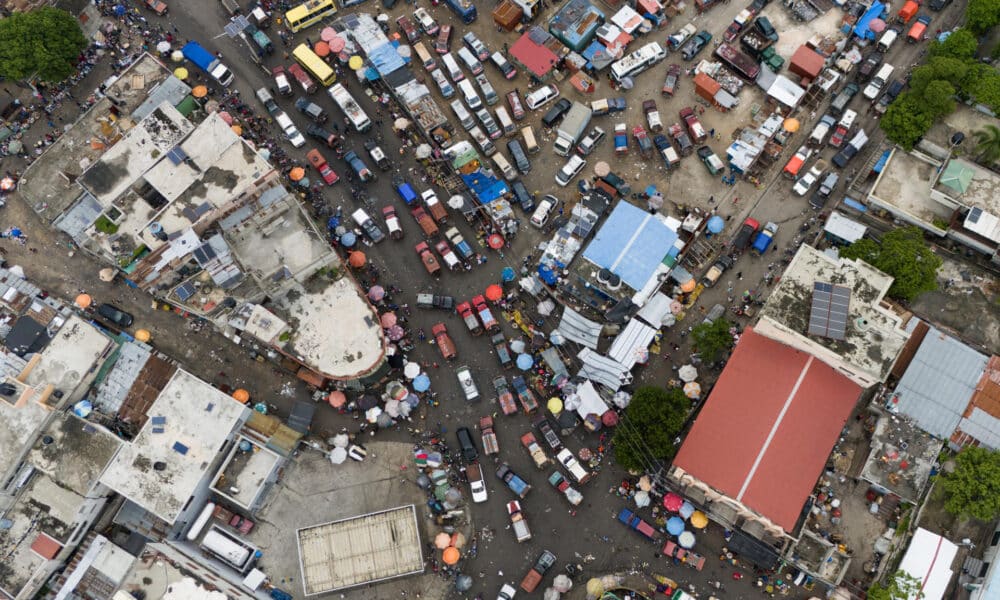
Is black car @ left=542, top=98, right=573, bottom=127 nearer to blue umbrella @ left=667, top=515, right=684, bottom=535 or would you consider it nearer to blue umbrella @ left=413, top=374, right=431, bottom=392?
blue umbrella @ left=413, top=374, right=431, bottom=392

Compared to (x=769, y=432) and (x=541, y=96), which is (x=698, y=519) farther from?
(x=541, y=96)

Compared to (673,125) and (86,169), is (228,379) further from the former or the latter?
(673,125)

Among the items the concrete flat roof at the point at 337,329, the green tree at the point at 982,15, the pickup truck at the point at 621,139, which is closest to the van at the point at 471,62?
the pickup truck at the point at 621,139

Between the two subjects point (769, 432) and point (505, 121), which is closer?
point (769, 432)

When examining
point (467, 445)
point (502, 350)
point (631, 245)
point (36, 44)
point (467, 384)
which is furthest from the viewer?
point (36, 44)

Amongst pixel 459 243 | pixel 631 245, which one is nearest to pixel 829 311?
pixel 631 245

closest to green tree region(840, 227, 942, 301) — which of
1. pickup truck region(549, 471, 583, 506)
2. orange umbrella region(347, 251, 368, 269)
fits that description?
pickup truck region(549, 471, 583, 506)

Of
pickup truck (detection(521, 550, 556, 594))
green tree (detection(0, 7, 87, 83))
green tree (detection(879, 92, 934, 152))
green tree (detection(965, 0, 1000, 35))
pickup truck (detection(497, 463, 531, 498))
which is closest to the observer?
pickup truck (detection(521, 550, 556, 594))
